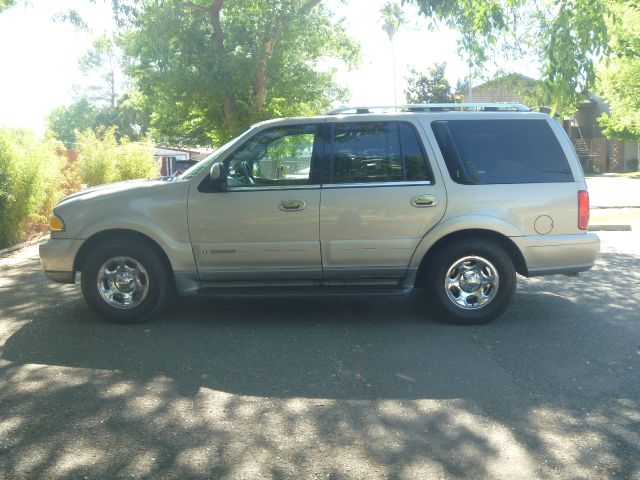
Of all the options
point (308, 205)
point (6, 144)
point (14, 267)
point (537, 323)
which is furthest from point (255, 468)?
point (6, 144)

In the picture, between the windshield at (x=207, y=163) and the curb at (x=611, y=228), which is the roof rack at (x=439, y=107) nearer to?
the windshield at (x=207, y=163)

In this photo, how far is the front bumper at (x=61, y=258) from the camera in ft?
22.9

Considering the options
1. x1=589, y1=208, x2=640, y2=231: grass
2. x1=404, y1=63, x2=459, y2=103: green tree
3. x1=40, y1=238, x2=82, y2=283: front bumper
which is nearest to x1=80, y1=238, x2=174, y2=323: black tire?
x1=40, y1=238, x2=82, y2=283: front bumper

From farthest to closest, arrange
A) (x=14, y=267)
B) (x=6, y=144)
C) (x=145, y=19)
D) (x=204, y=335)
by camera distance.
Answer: (x=145, y=19), (x=6, y=144), (x=14, y=267), (x=204, y=335)

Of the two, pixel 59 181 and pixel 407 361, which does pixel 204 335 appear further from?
pixel 59 181

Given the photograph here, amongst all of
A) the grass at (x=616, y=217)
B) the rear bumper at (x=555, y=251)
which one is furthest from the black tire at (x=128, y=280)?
the grass at (x=616, y=217)

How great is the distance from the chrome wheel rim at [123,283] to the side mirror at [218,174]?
1113 millimetres

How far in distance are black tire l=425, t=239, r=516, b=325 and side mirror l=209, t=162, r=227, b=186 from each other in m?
2.15

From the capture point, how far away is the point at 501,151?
7027 mm

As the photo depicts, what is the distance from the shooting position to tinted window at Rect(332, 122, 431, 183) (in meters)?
6.96

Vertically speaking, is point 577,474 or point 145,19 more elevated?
point 145,19

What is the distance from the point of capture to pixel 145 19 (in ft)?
58.1

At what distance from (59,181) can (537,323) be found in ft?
39.0

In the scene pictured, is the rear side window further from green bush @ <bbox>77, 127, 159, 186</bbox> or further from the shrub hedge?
green bush @ <bbox>77, 127, 159, 186</bbox>
